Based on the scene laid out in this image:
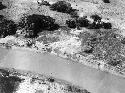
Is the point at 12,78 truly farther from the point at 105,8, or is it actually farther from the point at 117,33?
the point at 105,8

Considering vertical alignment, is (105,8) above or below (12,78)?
above

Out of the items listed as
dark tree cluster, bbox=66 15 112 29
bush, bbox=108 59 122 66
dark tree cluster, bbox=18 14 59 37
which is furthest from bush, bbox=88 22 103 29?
bush, bbox=108 59 122 66

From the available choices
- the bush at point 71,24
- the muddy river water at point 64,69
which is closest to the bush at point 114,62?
the muddy river water at point 64,69

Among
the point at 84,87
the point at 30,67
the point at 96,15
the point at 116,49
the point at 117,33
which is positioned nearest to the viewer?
the point at 84,87

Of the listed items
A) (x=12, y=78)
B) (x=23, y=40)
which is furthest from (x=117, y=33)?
(x=12, y=78)

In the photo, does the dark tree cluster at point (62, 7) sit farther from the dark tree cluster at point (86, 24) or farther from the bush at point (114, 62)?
the bush at point (114, 62)

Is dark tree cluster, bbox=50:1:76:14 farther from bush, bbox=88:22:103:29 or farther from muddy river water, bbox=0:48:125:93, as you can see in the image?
muddy river water, bbox=0:48:125:93

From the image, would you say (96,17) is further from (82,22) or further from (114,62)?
(114,62)
